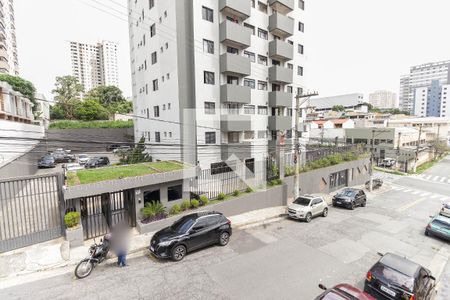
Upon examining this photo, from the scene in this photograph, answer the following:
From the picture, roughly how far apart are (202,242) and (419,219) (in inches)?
692

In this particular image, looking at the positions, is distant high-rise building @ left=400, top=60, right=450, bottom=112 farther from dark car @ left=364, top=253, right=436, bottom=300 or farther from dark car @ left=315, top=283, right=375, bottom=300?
dark car @ left=315, top=283, right=375, bottom=300

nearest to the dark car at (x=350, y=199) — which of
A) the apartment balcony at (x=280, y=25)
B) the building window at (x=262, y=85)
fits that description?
the building window at (x=262, y=85)

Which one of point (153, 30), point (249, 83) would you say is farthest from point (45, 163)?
point (249, 83)

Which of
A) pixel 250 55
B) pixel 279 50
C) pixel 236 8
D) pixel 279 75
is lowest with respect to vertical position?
pixel 279 75

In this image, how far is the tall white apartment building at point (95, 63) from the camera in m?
118

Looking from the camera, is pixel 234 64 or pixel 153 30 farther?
pixel 153 30

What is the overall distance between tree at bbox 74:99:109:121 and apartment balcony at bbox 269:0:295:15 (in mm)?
43811

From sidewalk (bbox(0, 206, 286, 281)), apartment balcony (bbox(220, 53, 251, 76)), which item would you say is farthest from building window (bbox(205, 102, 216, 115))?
sidewalk (bbox(0, 206, 286, 281))

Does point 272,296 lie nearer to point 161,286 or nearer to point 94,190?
point 161,286

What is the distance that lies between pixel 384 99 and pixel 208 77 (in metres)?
209

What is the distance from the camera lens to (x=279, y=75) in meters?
25.3

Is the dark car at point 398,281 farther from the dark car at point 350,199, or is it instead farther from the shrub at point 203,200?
the dark car at point 350,199

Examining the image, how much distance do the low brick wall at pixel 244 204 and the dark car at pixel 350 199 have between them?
465 centimetres

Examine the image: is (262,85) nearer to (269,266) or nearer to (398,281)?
(269,266)
